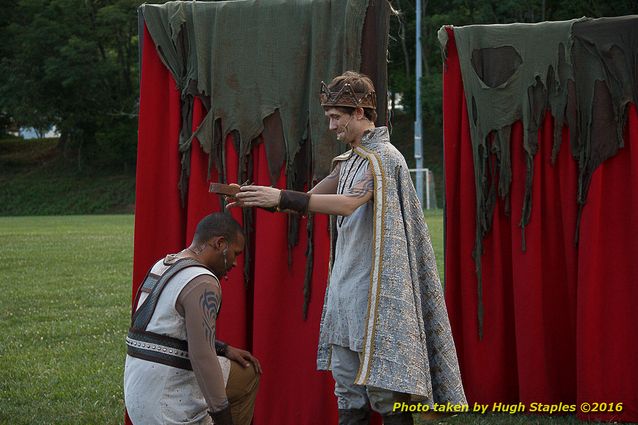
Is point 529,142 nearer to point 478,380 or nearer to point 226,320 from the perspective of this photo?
point 478,380

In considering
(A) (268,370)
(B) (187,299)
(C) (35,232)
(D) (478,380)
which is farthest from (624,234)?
(C) (35,232)

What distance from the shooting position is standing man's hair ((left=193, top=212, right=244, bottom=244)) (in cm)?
398

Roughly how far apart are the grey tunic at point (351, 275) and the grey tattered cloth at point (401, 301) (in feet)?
0.14

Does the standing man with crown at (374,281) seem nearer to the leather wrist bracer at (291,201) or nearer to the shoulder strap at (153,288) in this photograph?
the leather wrist bracer at (291,201)

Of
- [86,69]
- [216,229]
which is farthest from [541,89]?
[86,69]

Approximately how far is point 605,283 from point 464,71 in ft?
4.96

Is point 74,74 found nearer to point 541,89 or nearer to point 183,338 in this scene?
point 541,89

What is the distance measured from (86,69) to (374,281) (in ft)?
141

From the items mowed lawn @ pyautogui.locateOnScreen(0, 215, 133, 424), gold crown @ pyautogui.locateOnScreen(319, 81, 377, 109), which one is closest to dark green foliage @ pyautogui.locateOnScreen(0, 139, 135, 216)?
mowed lawn @ pyautogui.locateOnScreen(0, 215, 133, 424)

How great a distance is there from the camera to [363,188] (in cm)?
426

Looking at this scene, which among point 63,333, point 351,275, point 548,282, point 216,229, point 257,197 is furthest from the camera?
point 63,333

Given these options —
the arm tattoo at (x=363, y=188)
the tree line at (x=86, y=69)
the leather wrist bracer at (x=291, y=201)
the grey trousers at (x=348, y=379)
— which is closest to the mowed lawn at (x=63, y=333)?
the grey trousers at (x=348, y=379)

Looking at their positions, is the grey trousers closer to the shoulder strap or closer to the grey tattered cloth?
the grey tattered cloth

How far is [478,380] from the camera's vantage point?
581 cm
